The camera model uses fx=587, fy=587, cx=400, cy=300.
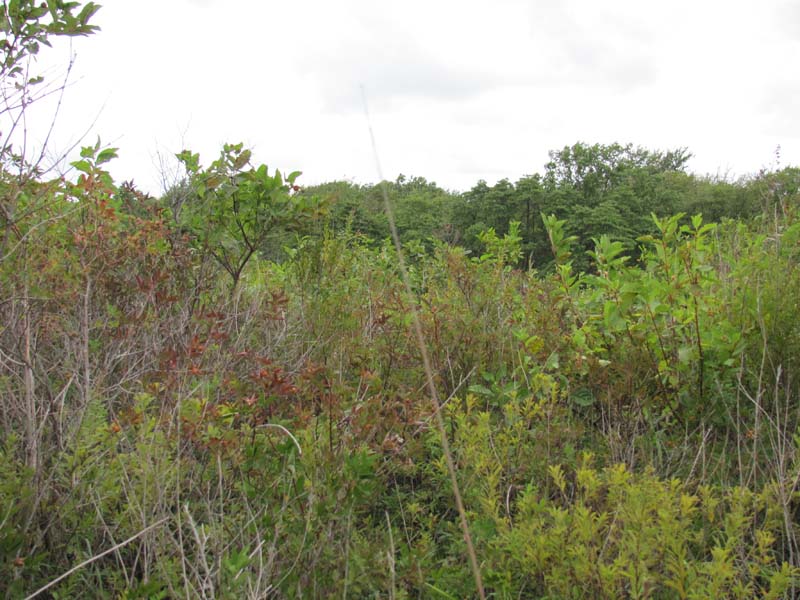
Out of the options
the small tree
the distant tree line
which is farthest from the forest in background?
the distant tree line

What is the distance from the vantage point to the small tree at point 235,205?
336 cm

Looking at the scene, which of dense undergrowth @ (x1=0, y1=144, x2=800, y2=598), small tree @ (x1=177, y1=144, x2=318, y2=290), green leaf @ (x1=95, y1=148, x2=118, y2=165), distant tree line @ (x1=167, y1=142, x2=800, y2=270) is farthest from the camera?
distant tree line @ (x1=167, y1=142, x2=800, y2=270)

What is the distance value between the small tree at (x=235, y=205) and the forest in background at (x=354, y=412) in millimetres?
14

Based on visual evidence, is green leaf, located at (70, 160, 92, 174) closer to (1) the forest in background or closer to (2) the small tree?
(1) the forest in background

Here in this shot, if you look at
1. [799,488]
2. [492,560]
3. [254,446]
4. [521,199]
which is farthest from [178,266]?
[521,199]

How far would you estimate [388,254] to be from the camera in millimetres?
5688

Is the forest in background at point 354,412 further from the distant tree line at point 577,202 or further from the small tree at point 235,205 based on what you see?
the distant tree line at point 577,202

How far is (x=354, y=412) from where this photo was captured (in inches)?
71.0

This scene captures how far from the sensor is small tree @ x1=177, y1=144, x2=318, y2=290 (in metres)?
3.36

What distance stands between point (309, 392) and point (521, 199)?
77.6 ft

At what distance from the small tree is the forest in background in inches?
0.5

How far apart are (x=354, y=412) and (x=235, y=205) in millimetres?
2045

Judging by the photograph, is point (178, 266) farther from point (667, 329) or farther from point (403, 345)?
point (667, 329)

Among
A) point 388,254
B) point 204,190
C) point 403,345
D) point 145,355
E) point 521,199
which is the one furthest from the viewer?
point 521,199
